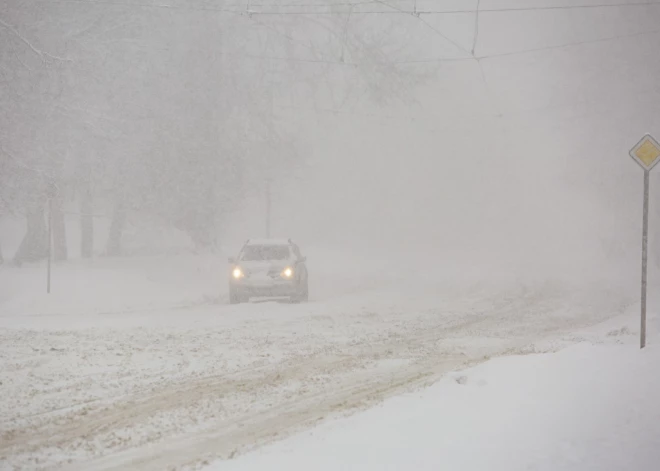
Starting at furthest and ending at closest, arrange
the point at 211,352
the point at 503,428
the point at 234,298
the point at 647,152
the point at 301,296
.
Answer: the point at 301,296 → the point at 234,298 → the point at 211,352 → the point at 647,152 → the point at 503,428

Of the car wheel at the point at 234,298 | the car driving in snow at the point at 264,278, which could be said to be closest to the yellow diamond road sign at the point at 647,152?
the car driving in snow at the point at 264,278

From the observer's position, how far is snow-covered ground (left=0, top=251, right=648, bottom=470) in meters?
7.39

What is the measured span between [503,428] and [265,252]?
1484cm

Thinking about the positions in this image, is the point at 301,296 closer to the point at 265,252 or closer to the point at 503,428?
the point at 265,252

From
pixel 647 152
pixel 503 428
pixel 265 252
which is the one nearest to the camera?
pixel 503 428

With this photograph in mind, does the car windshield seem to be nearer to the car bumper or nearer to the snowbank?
the car bumper

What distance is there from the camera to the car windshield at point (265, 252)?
21406 millimetres

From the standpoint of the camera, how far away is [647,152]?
37.8ft

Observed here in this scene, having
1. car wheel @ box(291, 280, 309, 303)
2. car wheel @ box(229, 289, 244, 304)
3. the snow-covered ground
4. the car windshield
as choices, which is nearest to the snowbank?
the snow-covered ground

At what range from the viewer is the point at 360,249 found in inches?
2280

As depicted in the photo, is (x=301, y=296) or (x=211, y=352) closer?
(x=211, y=352)

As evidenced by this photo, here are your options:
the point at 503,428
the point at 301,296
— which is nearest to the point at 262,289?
the point at 301,296

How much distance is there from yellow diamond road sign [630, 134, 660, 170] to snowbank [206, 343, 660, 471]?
3.13m

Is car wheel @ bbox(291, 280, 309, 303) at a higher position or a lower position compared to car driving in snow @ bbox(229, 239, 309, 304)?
lower
